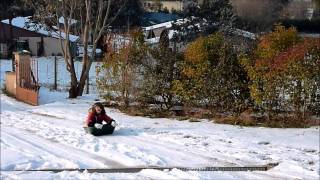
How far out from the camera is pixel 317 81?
12.9m

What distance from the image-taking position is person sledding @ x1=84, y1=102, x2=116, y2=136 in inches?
463

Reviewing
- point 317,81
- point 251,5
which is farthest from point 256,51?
point 251,5

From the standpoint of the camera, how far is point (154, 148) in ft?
34.4

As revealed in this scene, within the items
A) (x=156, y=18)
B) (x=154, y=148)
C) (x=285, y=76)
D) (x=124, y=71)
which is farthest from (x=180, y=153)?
(x=156, y=18)

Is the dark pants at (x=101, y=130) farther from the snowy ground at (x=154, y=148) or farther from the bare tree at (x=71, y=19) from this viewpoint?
the bare tree at (x=71, y=19)

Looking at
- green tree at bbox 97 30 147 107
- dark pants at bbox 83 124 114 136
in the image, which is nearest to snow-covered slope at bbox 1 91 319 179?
dark pants at bbox 83 124 114 136

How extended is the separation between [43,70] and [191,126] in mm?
19540

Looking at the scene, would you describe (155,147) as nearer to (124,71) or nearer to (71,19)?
(124,71)

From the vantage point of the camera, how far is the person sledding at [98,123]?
11766mm

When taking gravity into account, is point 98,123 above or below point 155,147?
above

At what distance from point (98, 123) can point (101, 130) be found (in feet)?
0.77

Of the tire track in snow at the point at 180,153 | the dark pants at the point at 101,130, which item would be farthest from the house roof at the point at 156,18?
the tire track in snow at the point at 180,153

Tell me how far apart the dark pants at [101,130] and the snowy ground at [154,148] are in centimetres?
14

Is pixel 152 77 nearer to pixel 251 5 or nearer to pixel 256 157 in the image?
pixel 256 157
